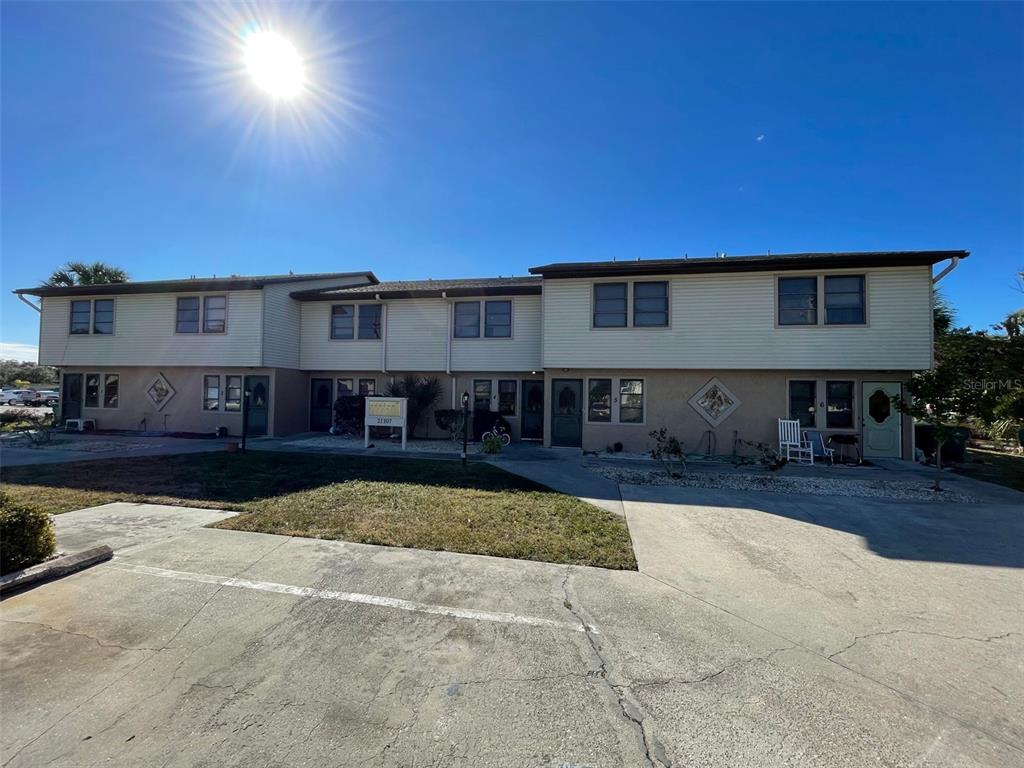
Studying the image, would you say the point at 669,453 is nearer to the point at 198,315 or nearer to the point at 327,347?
the point at 327,347

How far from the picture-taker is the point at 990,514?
21.5ft

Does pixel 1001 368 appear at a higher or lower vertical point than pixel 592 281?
lower

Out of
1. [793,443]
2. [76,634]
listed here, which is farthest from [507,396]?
[76,634]

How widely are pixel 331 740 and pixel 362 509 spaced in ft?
14.5

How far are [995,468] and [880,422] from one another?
2.57 metres

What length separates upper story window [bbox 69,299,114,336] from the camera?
16.0 metres

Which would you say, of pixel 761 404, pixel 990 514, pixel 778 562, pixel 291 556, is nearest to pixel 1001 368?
pixel 761 404

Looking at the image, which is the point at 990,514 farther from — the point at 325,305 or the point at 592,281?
the point at 325,305

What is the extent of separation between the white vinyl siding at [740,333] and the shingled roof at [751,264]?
0.78 feet

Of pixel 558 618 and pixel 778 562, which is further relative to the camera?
pixel 778 562

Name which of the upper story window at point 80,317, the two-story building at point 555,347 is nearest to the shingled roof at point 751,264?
the two-story building at point 555,347

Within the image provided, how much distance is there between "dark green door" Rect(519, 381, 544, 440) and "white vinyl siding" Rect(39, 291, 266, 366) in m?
9.31

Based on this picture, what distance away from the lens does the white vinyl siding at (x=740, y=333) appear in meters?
11.2

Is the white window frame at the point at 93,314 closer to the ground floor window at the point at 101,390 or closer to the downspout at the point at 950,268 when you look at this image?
the ground floor window at the point at 101,390
